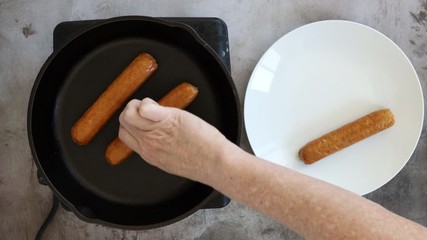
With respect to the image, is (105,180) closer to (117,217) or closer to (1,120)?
(117,217)

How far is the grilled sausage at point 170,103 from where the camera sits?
89cm

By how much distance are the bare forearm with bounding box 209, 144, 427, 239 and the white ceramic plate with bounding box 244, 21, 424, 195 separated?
1.16ft

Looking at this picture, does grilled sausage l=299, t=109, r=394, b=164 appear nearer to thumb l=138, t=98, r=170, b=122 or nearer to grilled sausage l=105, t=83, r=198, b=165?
grilled sausage l=105, t=83, r=198, b=165

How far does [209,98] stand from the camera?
96cm

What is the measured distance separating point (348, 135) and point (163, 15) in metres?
0.47

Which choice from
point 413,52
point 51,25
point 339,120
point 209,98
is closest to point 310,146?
point 339,120

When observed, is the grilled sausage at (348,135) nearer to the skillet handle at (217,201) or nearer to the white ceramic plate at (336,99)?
the white ceramic plate at (336,99)

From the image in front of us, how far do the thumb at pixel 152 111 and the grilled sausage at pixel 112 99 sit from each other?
17 centimetres


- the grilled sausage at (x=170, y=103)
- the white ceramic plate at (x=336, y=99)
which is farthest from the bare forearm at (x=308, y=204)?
the white ceramic plate at (x=336, y=99)

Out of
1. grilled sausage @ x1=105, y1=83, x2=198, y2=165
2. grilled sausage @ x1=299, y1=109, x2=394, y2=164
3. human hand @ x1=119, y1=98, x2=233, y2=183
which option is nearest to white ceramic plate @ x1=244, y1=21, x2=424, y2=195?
grilled sausage @ x1=299, y1=109, x2=394, y2=164

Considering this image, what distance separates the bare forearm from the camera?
22.7 inches

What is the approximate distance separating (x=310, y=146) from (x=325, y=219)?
0.41 m

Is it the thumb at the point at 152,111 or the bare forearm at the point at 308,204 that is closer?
the bare forearm at the point at 308,204

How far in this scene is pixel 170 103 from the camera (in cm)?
89
